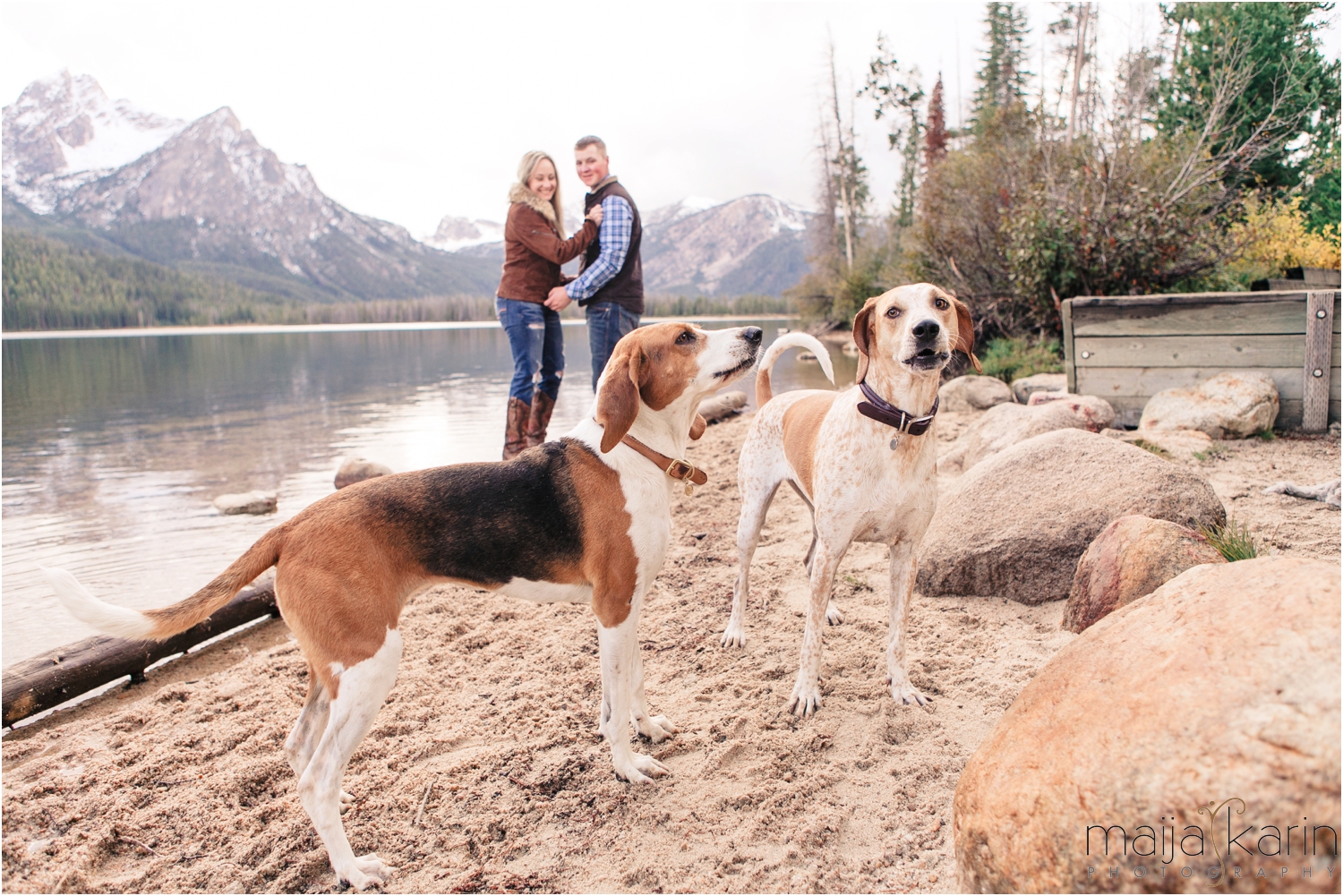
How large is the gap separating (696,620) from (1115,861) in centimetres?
324

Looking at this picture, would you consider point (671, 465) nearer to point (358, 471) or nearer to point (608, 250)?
point (608, 250)

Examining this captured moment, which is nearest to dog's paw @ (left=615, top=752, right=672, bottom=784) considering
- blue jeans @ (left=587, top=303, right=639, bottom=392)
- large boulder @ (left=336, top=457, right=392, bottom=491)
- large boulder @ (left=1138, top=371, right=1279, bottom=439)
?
blue jeans @ (left=587, top=303, right=639, bottom=392)

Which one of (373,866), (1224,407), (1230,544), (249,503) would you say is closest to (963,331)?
(1230,544)

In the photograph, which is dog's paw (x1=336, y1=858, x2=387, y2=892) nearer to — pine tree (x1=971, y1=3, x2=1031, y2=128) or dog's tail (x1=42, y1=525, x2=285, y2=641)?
dog's tail (x1=42, y1=525, x2=285, y2=641)

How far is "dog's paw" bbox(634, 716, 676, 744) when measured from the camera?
3.36 metres

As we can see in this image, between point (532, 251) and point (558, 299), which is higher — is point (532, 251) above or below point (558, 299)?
above

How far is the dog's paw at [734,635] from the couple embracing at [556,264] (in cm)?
385

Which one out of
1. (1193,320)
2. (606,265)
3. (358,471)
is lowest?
(358,471)

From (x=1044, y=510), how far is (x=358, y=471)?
8.40 meters

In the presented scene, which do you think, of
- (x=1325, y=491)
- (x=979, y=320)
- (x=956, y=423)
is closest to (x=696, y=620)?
(x=1325, y=491)

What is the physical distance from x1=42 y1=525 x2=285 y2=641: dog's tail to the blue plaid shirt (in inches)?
186

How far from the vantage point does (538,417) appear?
7832 mm

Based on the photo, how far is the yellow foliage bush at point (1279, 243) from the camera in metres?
14.1

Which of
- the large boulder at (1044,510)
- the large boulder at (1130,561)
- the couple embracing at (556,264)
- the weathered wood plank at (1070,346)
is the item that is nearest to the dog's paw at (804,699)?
the large boulder at (1130,561)
